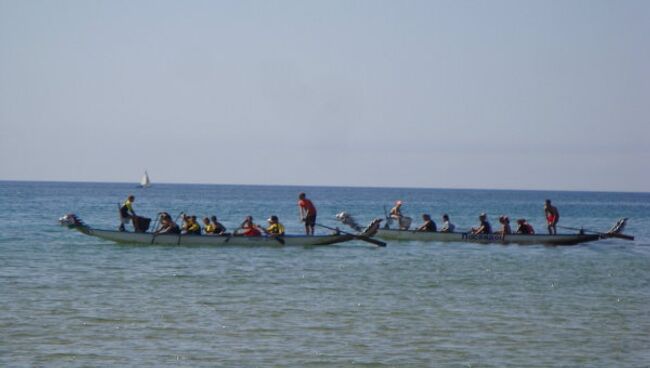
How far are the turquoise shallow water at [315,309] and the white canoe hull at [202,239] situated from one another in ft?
1.15

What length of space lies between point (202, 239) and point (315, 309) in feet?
51.3

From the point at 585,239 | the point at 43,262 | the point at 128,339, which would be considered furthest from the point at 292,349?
the point at 585,239

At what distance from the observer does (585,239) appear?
137 ft

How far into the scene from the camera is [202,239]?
3675 centimetres

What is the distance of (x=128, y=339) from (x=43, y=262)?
1513cm

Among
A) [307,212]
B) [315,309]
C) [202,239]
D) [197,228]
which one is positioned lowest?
[315,309]

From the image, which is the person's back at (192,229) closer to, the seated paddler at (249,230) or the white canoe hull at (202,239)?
the white canoe hull at (202,239)

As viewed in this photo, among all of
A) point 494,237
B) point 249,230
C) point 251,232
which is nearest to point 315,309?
point 251,232

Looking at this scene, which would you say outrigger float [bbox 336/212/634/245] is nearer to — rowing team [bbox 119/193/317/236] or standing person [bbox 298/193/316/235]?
standing person [bbox 298/193/316/235]

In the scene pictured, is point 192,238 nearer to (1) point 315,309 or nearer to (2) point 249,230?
(2) point 249,230

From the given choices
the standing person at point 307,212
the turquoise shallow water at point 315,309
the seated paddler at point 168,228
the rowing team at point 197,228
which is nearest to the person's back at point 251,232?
the rowing team at point 197,228

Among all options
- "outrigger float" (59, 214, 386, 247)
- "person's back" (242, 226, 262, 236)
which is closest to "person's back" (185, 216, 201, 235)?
"outrigger float" (59, 214, 386, 247)

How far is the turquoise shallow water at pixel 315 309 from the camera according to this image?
1691 cm

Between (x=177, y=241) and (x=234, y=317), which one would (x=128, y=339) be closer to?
(x=234, y=317)
